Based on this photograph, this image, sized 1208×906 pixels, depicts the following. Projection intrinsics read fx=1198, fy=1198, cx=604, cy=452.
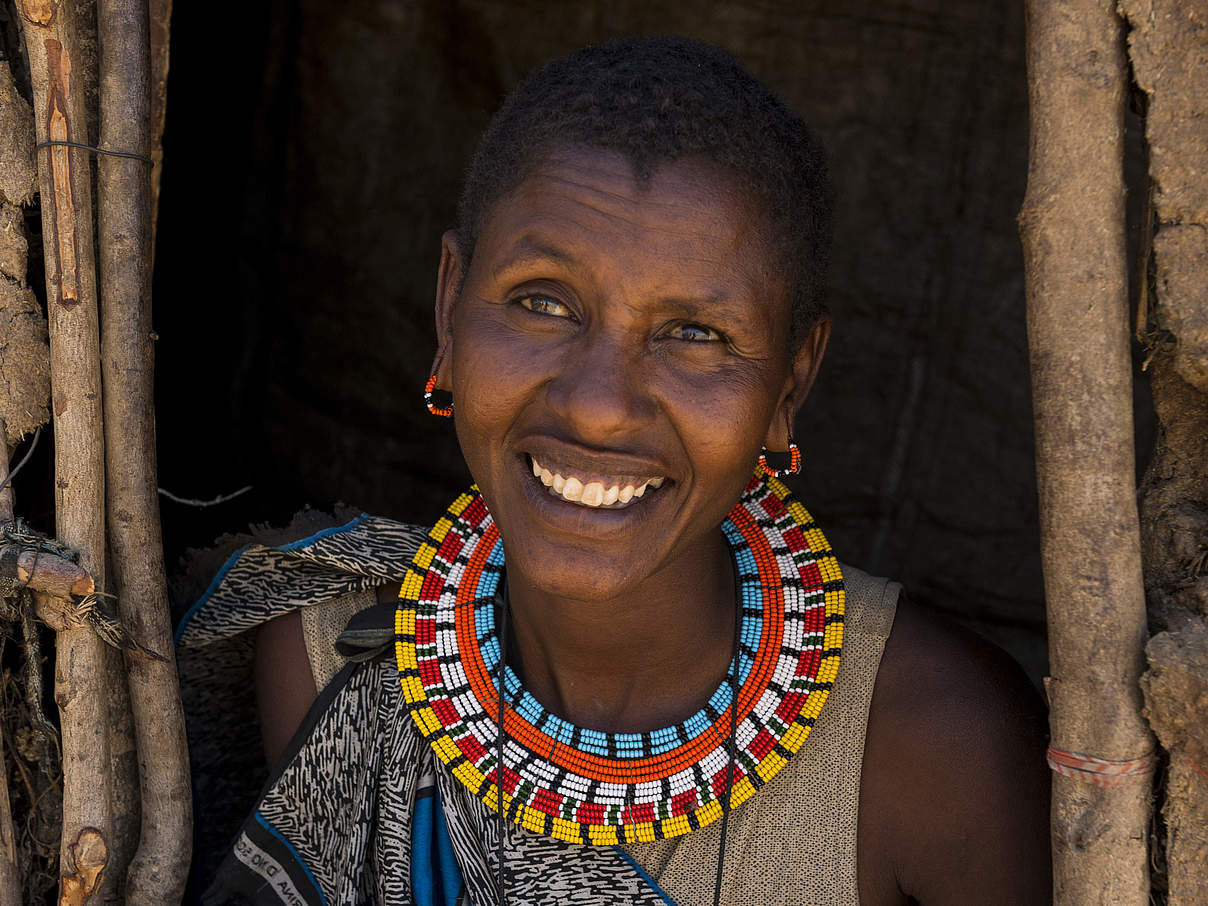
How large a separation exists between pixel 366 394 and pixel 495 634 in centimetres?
218

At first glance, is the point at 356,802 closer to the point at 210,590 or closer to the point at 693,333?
the point at 210,590

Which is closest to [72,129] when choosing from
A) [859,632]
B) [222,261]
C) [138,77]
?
[138,77]

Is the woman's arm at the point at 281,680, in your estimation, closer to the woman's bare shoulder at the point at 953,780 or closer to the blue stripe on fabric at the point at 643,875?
the blue stripe on fabric at the point at 643,875

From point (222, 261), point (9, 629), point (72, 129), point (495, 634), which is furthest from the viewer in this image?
point (222, 261)

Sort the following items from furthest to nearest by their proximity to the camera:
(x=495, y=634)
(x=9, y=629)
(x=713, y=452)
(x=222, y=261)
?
1. (x=222, y=261)
2. (x=495, y=634)
3. (x=9, y=629)
4. (x=713, y=452)

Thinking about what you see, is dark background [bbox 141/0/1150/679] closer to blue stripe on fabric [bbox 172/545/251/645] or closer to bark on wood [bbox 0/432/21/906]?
blue stripe on fabric [bbox 172/545/251/645]

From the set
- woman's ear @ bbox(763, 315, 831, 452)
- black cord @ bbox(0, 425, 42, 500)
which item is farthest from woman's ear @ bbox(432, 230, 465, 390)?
black cord @ bbox(0, 425, 42, 500)

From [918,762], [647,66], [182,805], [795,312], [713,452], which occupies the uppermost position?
[647,66]

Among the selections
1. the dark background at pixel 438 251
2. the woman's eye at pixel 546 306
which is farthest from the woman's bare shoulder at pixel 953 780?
the dark background at pixel 438 251

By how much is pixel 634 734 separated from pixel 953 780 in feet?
1.58

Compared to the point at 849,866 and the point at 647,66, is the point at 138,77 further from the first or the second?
the point at 849,866

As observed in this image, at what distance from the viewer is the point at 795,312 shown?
1737 millimetres

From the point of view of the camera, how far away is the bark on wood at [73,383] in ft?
5.63

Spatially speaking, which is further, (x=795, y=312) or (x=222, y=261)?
(x=222, y=261)
